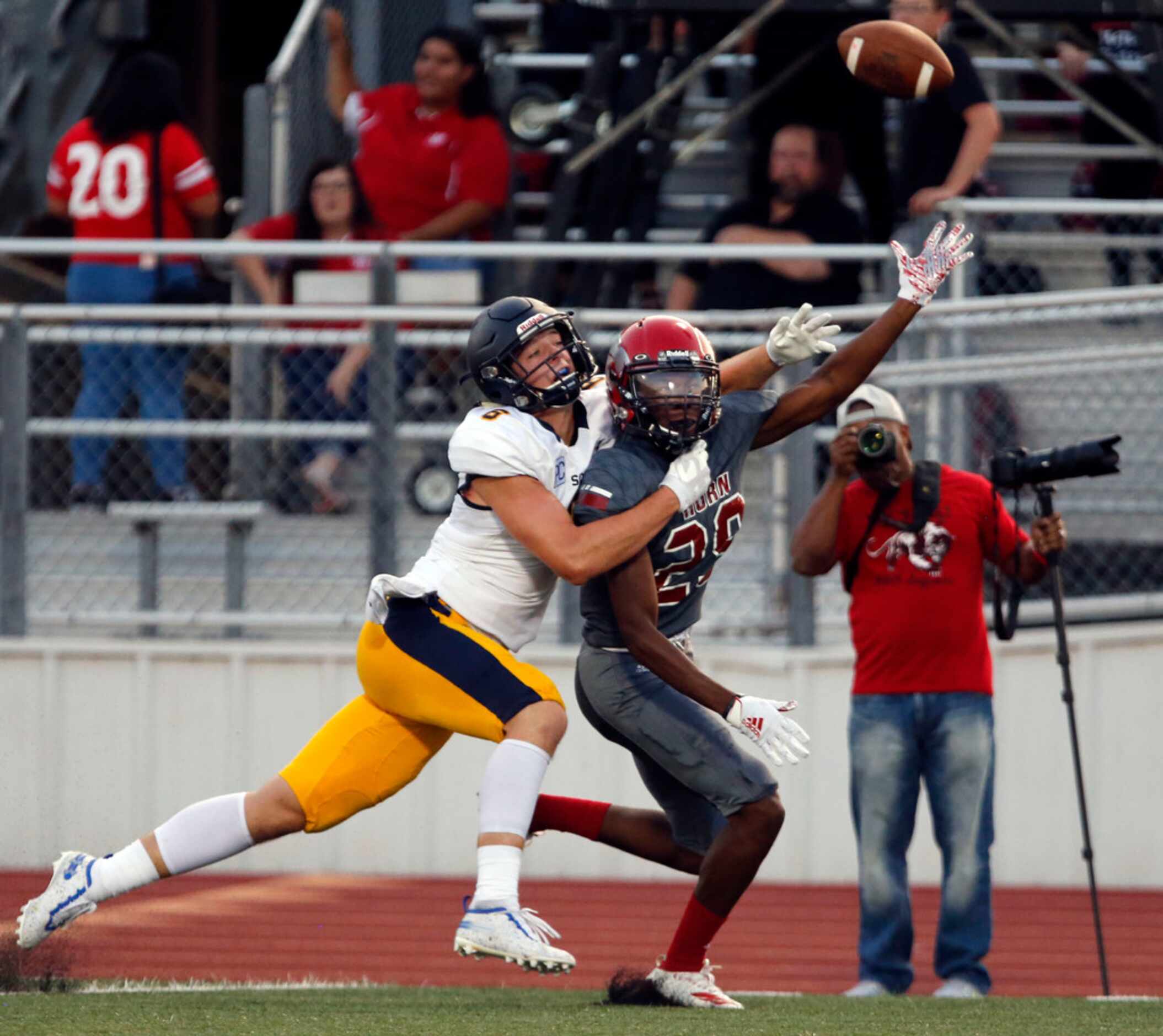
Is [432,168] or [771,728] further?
[432,168]

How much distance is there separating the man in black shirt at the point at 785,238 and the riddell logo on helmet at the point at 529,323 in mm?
3487

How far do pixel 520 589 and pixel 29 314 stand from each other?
12.8 ft

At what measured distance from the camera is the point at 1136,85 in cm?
1020

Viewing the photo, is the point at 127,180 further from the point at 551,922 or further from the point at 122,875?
the point at 122,875

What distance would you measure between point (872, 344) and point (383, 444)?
10.6 ft

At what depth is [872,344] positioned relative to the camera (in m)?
5.50

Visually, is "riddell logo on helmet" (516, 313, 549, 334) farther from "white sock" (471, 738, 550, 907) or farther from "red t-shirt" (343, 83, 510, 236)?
"red t-shirt" (343, 83, 510, 236)

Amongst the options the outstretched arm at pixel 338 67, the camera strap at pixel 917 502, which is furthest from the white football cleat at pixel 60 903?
the outstretched arm at pixel 338 67

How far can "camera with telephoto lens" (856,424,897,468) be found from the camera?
6.26 m

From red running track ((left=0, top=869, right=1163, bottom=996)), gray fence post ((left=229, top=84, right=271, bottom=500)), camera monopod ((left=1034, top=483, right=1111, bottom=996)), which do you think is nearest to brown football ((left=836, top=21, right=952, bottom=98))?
camera monopod ((left=1034, top=483, right=1111, bottom=996))

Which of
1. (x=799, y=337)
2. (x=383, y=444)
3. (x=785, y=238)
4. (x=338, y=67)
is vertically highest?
(x=338, y=67)

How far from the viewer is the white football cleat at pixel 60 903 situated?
5.32 m

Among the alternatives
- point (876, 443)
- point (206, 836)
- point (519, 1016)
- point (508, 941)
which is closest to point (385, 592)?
point (206, 836)

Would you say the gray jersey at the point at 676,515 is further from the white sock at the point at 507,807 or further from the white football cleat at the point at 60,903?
the white football cleat at the point at 60,903
